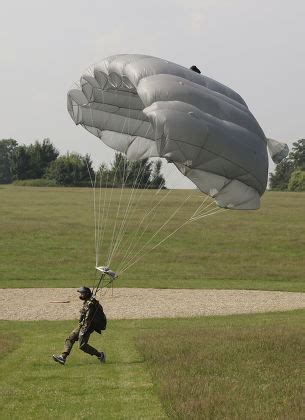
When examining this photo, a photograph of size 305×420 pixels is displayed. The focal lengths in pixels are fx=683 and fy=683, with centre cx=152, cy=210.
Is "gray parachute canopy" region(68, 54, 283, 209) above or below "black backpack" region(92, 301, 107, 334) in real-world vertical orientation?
above

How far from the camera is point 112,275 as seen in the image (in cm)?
1509

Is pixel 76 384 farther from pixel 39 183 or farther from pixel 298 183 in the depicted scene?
pixel 298 183

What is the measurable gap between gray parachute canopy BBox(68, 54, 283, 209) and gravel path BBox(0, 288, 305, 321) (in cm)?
1113

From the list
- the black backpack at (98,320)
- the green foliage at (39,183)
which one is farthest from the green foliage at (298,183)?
the black backpack at (98,320)

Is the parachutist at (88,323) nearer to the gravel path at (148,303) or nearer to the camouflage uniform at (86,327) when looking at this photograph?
the camouflage uniform at (86,327)

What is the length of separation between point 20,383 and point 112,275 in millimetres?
3081

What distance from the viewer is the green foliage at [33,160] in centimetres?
11569

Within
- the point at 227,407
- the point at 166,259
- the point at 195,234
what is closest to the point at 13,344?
the point at 227,407

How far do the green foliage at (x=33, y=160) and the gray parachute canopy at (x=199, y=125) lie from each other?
100867mm

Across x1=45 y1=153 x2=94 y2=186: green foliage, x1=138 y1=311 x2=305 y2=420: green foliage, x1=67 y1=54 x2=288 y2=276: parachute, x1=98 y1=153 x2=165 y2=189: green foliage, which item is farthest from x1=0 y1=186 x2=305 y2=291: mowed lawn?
x1=45 y1=153 x2=94 y2=186: green foliage

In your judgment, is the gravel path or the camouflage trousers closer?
the camouflage trousers

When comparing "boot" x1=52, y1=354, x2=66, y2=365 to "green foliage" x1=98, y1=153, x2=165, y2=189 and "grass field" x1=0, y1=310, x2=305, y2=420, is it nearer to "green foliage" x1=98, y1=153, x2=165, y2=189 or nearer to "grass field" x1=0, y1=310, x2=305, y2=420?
"grass field" x1=0, y1=310, x2=305, y2=420

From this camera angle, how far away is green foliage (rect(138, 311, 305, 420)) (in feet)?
37.3

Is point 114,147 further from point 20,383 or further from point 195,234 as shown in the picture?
point 195,234
